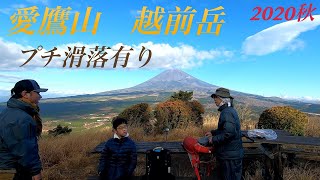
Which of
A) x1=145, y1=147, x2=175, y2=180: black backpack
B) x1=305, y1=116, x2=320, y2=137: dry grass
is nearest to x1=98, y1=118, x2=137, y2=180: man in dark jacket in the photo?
x1=145, y1=147, x2=175, y2=180: black backpack

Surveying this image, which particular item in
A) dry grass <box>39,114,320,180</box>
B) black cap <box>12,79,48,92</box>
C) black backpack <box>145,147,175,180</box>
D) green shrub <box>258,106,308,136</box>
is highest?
black cap <box>12,79,48,92</box>

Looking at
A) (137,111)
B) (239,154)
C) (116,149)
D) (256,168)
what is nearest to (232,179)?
(239,154)

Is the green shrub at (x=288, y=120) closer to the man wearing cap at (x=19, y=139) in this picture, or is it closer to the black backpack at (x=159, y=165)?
the black backpack at (x=159, y=165)

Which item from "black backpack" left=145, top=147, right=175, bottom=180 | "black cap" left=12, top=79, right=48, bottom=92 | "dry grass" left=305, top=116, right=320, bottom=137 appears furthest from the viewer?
"dry grass" left=305, top=116, right=320, bottom=137

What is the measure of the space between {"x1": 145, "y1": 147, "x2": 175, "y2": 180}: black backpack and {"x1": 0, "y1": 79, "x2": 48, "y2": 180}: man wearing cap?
2058 millimetres

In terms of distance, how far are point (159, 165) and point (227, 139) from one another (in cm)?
116

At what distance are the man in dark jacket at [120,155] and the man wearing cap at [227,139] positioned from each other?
3.78ft

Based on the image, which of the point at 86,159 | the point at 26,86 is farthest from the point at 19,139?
the point at 86,159

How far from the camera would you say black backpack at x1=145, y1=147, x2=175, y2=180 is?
5.26m

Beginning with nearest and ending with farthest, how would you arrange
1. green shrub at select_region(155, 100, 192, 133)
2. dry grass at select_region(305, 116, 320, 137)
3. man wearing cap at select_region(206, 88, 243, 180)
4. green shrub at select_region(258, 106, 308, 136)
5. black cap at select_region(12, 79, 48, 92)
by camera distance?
black cap at select_region(12, 79, 48, 92) → man wearing cap at select_region(206, 88, 243, 180) → green shrub at select_region(258, 106, 308, 136) → dry grass at select_region(305, 116, 320, 137) → green shrub at select_region(155, 100, 192, 133)

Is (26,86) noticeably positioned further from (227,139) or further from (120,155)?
(227,139)

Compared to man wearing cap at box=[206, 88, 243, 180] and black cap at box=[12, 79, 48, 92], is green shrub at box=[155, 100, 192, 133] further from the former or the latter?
black cap at box=[12, 79, 48, 92]

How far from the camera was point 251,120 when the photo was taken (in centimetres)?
1360

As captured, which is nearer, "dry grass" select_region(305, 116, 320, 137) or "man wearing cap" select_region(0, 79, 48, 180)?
"man wearing cap" select_region(0, 79, 48, 180)
